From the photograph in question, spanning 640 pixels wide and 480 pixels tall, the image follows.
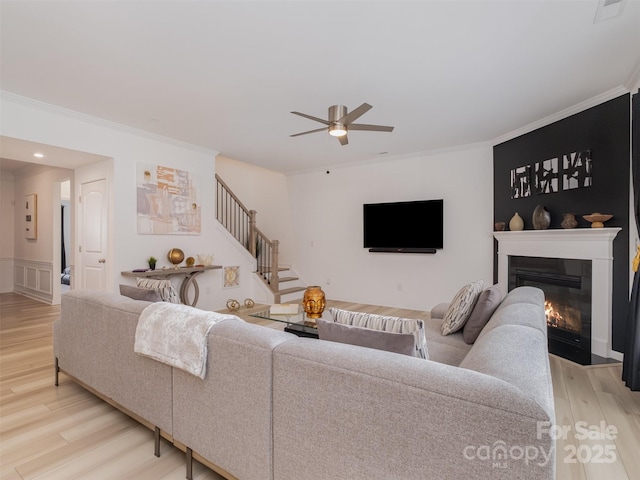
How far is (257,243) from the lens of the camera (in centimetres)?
689

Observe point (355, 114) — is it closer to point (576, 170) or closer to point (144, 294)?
point (144, 294)

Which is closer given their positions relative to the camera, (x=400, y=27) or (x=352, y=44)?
(x=400, y=27)

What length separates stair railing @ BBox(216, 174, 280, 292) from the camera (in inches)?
237

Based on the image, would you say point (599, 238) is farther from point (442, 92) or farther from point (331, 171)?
point (331, 171)

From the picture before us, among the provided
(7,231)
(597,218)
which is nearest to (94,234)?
(7,231)

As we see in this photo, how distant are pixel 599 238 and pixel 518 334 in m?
2.75

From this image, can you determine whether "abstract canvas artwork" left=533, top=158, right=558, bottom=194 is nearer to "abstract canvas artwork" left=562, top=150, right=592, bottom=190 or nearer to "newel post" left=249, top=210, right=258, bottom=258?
"abstract canvas artwork" left=562, top=150, right=592, bottom=190

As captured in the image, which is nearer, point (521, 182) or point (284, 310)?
point (284, 310)

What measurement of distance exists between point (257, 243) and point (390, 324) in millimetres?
5683

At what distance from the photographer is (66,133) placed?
3693mm

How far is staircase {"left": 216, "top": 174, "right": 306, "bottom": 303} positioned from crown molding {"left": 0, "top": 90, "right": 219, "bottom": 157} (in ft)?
3.21

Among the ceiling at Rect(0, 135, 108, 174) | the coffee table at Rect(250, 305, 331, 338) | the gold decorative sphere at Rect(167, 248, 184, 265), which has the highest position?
the ceiling at Rect(0, 135, 108, 174)

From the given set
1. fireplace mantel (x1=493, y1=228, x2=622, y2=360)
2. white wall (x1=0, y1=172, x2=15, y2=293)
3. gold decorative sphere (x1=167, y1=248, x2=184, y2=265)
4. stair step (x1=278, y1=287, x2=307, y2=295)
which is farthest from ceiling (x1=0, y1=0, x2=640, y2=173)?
white wall (x1=0, y1=172, x2=15, y2=293)

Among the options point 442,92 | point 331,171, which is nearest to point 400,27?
point 442,92
